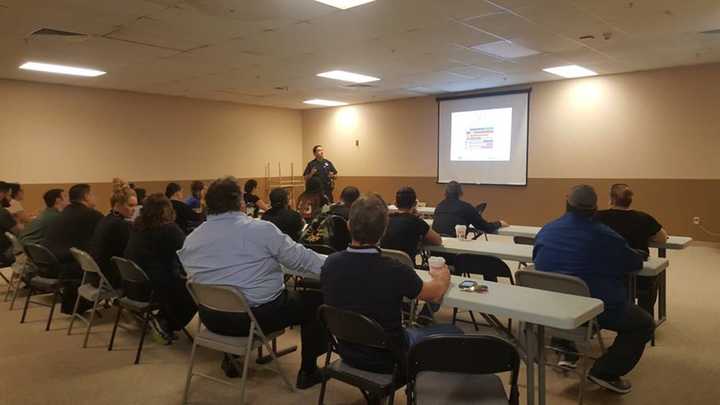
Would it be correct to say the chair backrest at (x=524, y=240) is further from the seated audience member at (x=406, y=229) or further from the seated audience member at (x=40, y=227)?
the seated audience member at (x=40, y=227)

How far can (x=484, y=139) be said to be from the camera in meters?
9.59

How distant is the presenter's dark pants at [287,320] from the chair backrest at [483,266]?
3.71ft

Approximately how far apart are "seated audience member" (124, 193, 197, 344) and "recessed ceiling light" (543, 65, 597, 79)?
6.31m

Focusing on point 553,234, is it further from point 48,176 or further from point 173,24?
point 48,176

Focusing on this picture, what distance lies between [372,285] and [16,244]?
4388 millimetres

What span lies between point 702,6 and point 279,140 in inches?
369

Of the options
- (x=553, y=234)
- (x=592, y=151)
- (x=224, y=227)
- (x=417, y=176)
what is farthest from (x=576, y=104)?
(x=224, y=227)

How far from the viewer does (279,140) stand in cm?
1236

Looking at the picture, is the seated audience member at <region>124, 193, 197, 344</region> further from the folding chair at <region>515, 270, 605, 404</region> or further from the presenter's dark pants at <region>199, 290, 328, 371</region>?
the folding chair at <region>515, 270, 605, 404</region>

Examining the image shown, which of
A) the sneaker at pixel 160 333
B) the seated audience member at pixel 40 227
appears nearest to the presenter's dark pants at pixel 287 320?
the sneaker at pixel 160 333

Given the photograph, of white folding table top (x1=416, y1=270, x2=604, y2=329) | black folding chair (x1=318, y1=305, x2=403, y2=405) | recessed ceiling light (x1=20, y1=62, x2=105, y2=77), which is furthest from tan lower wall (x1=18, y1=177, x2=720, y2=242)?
black folding chair (x1=318, y1=305, x2=403, y2=405)

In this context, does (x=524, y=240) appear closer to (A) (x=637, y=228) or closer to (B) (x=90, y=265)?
(A) (x=637, y=228)

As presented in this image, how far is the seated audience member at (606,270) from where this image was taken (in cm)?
269

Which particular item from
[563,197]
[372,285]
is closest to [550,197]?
[563,197]
